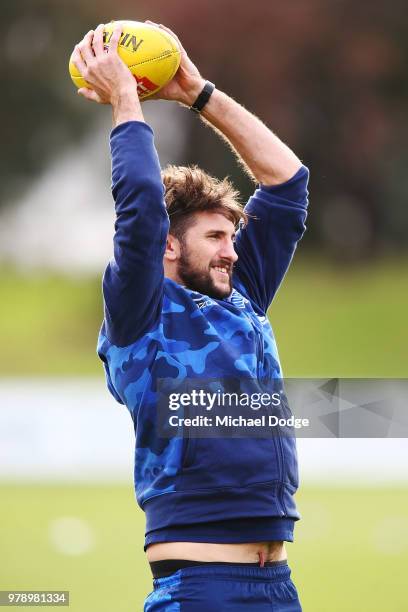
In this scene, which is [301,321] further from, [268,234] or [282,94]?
[268,234]

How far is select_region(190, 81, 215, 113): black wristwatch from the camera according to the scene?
3.99 metres

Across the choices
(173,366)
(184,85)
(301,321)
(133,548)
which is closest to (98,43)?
(184,85)

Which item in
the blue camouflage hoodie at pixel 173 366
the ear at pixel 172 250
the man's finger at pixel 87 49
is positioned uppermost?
the man's finger at pixel 87 49

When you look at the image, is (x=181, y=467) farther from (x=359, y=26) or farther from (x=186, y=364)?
(x=359, y=26)

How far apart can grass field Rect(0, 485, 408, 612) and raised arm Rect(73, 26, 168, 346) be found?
2.70 meters

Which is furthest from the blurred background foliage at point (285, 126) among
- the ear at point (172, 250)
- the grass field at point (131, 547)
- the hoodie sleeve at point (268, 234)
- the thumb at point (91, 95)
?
the thumb at point (91, 95)

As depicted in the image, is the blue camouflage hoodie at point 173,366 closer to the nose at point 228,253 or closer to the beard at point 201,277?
the beard at point 201,277

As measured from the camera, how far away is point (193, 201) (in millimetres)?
3887

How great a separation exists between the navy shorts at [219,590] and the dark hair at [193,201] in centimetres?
111

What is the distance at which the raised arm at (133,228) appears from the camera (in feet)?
11.3

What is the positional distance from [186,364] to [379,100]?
16952 mm

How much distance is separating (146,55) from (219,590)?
67.5 inches

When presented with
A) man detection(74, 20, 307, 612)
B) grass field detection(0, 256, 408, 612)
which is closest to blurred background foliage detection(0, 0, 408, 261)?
grass field detection(0, 256, 408, 612)

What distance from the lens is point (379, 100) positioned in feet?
65.0
